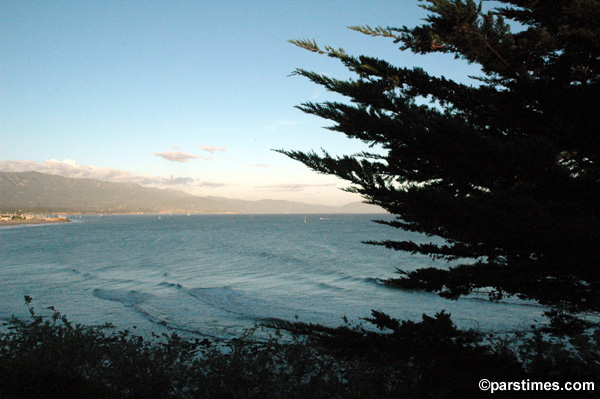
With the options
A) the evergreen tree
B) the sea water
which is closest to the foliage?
the evergreen tree

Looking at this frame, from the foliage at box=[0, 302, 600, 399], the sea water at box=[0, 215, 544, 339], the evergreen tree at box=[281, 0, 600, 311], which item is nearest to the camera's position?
the evergreen tree at box=[281, 0, 600, 311]

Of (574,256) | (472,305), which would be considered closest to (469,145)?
(574,256)

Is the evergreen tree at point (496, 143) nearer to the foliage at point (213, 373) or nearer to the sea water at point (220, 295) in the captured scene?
the foliage at point (213, 373)

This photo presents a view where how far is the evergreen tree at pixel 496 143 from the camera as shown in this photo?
9.85 ft

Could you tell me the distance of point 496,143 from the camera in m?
3.07

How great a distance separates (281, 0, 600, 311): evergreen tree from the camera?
300cm

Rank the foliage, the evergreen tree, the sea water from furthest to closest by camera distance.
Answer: the sea water
the foliage
the evergreen tree

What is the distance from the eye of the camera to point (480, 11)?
3883 millimetres

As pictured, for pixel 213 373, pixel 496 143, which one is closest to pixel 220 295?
pixel 213 373

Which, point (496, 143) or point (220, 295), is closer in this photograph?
point (496, 143)

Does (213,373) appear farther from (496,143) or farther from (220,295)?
(220,295)

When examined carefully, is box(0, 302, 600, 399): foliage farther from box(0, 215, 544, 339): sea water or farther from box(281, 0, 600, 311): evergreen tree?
box(0, 215, 544, 339): sea water

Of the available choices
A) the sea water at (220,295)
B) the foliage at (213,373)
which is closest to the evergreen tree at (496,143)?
the foliage at (213,373)

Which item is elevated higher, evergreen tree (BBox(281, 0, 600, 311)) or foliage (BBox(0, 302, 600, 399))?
evergreen tree (BBox(281, 0, 600, 311))
